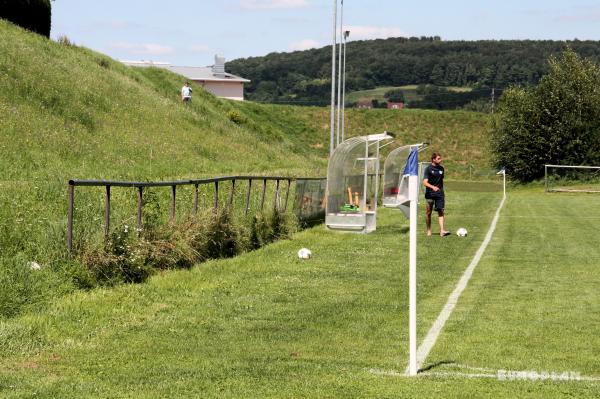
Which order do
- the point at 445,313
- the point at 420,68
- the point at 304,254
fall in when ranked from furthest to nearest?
the point at 420,68 < the point at 304,254 < the point at 445,313

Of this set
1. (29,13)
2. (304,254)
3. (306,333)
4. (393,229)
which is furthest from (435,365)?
(29,13)

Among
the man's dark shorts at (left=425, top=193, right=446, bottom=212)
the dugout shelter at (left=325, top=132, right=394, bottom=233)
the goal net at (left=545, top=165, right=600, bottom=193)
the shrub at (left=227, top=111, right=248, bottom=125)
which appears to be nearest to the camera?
the man's dark shorts at (left=425, top=193, right=446, bottom=212)

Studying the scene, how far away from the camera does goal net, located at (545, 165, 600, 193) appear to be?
62188mm

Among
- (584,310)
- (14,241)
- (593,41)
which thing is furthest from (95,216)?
(593,41)

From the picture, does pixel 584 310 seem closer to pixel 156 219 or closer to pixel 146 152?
pixel 156 219

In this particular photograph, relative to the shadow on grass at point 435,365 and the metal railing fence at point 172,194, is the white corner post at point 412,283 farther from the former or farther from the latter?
the metal railing fence at point 172,194

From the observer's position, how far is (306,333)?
1090 centimetres

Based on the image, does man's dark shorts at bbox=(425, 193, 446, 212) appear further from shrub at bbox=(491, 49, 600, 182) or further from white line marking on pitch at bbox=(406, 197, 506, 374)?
shrub at bbox=(491, 49, 600, 182)

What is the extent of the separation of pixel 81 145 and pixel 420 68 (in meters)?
151

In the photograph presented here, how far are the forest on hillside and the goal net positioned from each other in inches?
3817

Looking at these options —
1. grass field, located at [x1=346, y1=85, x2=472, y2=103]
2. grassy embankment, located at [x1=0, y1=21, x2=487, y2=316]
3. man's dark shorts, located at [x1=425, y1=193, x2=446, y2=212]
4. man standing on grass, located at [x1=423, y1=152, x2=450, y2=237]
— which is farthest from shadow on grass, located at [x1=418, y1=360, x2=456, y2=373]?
grass field, located at [x1=346, y1=85, x2=472, y2=103]

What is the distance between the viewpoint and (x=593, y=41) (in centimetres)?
18012

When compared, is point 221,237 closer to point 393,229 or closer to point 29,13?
point 393,229

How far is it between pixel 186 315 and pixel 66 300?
152 centimetres
